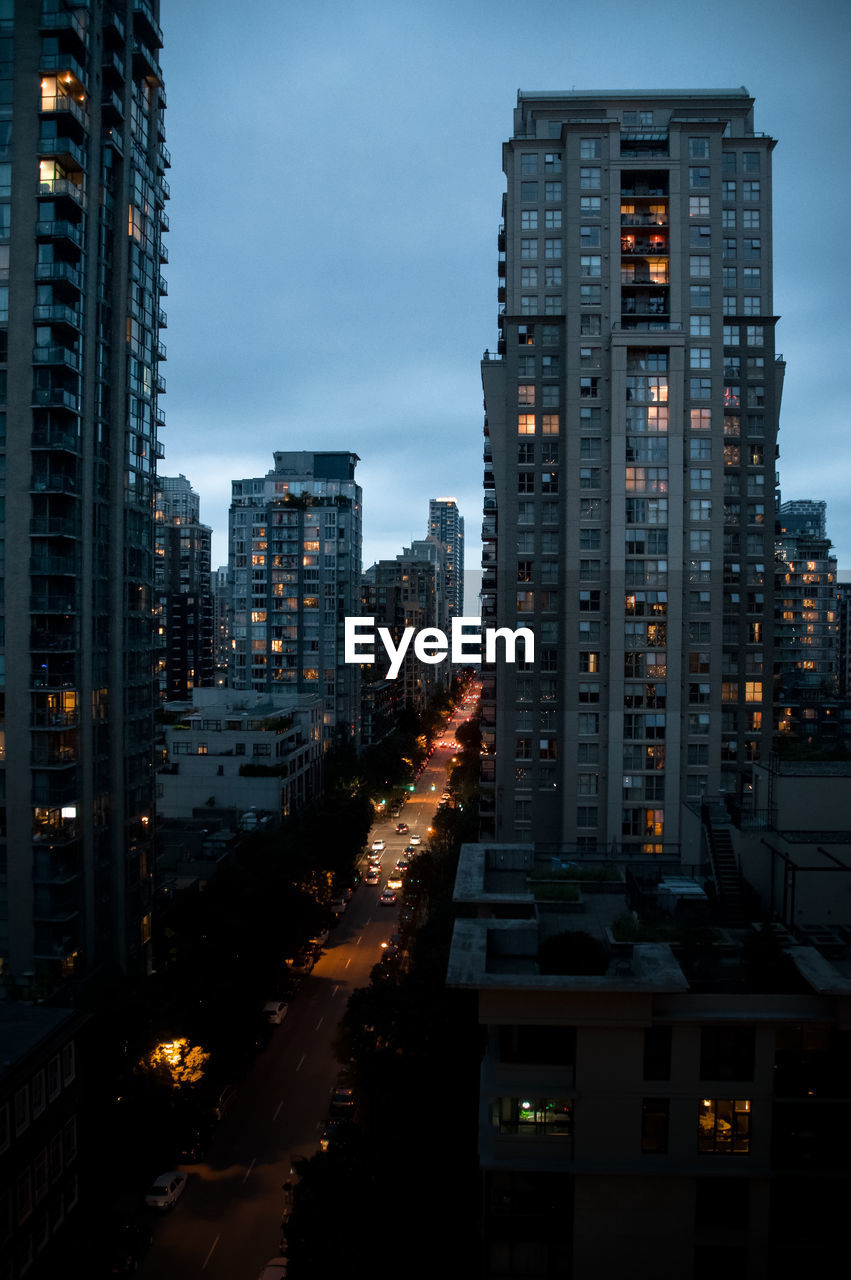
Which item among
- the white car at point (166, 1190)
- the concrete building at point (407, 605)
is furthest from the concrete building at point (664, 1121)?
the concrete building at point (407, 605)

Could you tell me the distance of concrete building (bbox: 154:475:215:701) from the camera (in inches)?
5842

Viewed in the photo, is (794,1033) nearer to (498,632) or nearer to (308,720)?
(498,632)

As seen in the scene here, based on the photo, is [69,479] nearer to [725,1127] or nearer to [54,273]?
[54,273]

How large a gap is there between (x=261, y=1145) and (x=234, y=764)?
33.8 meters

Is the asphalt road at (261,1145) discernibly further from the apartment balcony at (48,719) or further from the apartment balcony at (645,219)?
the apartment balcony at (645,219)

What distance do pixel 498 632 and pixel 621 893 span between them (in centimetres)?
2680

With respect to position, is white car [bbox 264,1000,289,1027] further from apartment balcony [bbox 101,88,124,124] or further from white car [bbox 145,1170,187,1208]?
apartment balcony [bbox 101,88,124,124]

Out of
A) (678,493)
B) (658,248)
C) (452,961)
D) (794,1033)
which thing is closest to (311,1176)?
(452,961)

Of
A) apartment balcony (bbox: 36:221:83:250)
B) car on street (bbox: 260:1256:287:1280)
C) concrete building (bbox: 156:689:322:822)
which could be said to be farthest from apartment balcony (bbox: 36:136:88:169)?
car on street (bbox: 260:1256:287:1280)

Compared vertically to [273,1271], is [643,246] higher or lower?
higher

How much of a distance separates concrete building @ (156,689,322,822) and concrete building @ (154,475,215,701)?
8030 cm

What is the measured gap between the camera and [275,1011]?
4125 centimetres

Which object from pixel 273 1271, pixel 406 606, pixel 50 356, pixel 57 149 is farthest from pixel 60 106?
pixel 406 606

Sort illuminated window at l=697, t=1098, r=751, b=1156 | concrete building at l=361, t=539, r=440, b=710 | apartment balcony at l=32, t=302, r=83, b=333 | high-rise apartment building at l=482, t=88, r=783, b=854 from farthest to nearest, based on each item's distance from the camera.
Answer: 1. concrete building at l=361, t=539, r=440, b=710
2. high-rise apartment building at l=482, t=88, r=783, b=854
3. apartment balcony at l=32, t=302, r=83, b=333
4. illuminated window at l=697, t=1098, r=751, b=1156
